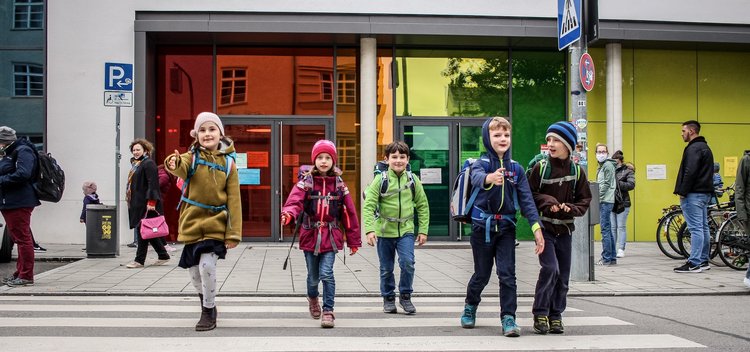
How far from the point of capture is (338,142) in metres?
16.5

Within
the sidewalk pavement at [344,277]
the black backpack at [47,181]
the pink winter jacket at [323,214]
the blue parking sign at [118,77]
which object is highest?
the blue parking sign at [118,77]

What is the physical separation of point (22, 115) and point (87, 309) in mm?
9546

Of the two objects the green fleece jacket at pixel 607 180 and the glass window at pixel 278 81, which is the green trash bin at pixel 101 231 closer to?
the glass window at pixel 278 81

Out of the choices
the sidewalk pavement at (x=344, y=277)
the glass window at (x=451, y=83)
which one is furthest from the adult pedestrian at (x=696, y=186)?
the glass window at (x=451, y=83)

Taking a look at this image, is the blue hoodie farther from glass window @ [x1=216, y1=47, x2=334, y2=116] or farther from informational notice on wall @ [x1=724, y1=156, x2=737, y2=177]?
informational notice on wall @ [x1=724, y1=156, x2=737, y2=177]

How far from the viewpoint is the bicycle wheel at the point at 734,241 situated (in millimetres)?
11547

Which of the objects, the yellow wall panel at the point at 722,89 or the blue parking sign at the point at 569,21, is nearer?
the blue parking sign at the point at 569,21

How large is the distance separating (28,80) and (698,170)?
12.2 metres

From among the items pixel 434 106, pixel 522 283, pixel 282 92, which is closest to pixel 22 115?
pixel 282 92

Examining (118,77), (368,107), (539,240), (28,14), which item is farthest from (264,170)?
(539,240)

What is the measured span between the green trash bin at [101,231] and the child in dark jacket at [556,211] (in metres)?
8.17

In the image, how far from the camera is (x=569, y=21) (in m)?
10.4

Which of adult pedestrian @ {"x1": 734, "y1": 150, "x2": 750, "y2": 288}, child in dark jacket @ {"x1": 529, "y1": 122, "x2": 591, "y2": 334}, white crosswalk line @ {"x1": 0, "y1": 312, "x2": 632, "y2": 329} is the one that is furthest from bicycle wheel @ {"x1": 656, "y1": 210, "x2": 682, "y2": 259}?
child in dark jacket @ {"x1": 529, "y1": 122, "x2": 591, "y2": 334}

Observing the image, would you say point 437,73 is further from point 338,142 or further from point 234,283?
point 234,283
